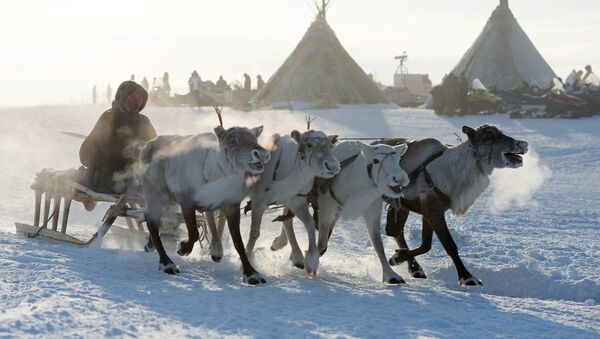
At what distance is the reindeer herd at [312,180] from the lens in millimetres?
6164

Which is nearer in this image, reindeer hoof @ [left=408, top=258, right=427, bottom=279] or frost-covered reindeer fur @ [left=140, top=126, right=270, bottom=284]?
frost-covered reindeer fur @ [left=140, top=126, right=270, bottom=284]

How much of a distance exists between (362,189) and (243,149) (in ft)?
3.59

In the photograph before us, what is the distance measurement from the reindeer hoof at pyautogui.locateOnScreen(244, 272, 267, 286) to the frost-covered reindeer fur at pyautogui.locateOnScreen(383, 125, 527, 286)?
146 cm

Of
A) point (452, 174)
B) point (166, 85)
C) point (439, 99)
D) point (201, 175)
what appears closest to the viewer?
point (201, 175)

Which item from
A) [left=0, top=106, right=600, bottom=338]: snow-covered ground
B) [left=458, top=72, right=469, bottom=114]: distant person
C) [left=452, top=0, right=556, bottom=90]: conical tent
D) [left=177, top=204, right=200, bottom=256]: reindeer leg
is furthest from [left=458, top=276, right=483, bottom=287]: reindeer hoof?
[left=452, top=0, right=556, bottom=90]: conical tent

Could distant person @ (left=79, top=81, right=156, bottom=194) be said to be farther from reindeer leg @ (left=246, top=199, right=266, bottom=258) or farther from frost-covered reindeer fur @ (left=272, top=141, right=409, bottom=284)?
frost-covered reindeer fur @ (left=272, top=141, right=409, bottom=284)

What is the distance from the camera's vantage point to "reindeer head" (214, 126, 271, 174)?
19.3 feet

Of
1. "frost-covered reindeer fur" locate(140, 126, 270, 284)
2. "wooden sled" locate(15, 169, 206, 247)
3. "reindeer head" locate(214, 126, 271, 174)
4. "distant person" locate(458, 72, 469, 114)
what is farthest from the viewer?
"distant person" locate(458, 72, 469, 114)

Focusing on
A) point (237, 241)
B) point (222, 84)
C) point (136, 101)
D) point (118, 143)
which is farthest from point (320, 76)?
point (237, 241)

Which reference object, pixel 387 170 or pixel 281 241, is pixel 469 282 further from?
pixel 281 241

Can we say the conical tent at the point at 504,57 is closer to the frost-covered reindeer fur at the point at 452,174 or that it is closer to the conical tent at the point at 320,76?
the conical tent at the point at 320,76

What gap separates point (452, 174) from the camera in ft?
22.5

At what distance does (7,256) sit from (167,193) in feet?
4.47

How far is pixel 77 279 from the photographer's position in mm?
5852
